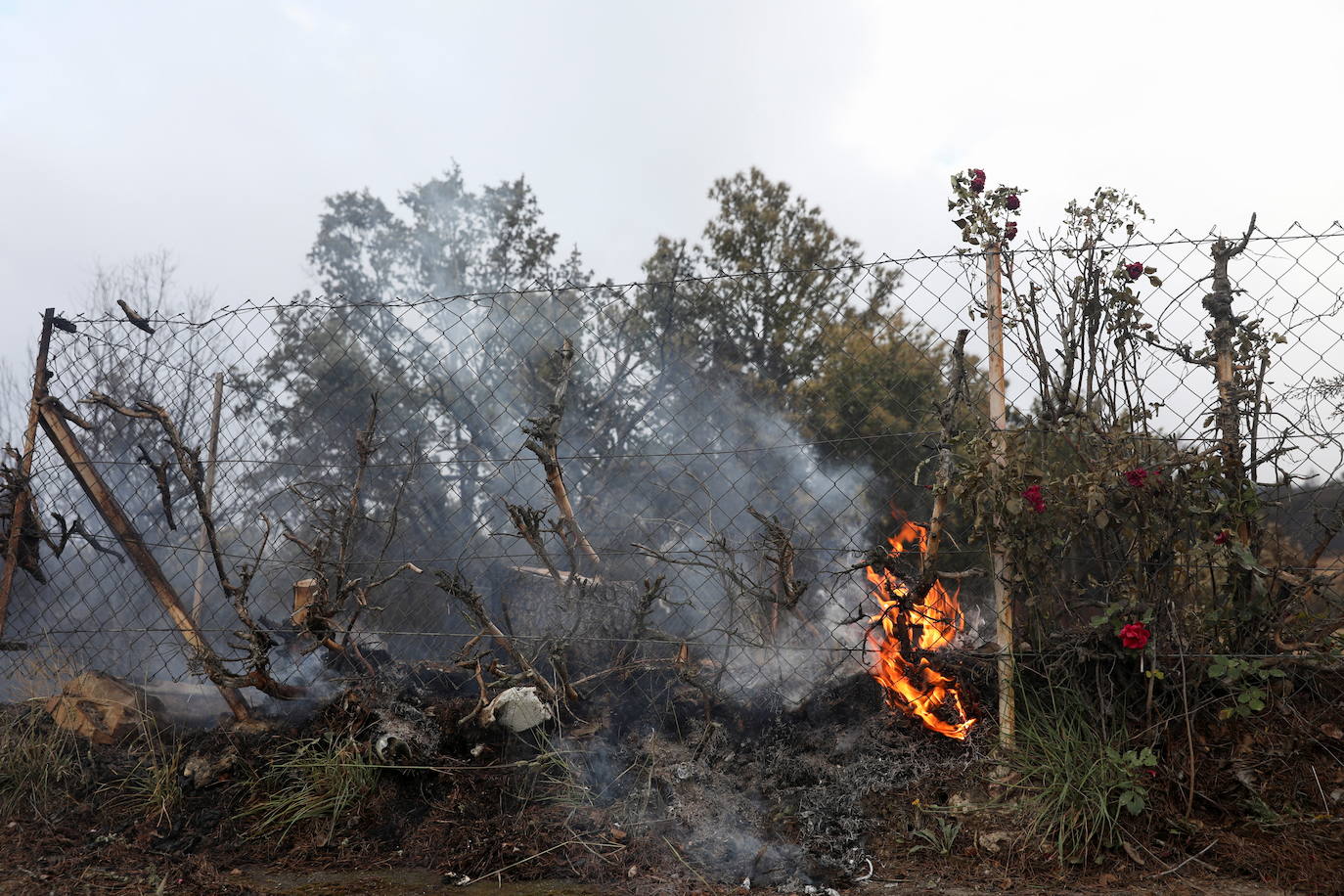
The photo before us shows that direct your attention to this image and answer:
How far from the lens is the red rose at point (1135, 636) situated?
9.04ft

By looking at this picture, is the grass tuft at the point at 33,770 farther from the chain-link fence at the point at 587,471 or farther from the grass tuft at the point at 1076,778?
the grass tuft at the point at 1076,778

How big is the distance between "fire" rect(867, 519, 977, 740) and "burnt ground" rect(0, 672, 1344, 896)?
0.09 metres

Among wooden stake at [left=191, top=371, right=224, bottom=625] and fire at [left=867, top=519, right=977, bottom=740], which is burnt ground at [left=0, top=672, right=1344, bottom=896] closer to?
fire at [left=867, top=519, right=977, bottom=740]

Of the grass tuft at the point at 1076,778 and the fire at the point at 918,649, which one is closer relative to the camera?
the grass tuft at the point at 1076,778

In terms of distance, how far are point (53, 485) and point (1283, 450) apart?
17.2ft

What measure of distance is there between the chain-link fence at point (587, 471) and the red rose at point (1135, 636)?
0.58 meters

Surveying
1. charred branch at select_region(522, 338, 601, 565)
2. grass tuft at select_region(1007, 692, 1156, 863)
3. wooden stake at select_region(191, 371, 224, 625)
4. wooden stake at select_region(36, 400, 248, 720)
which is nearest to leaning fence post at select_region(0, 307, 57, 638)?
wooden stake at select_region(36, 400, 248, 720)

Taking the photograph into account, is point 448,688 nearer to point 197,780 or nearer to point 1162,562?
point 197,780

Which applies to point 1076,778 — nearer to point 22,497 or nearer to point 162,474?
point 162,474

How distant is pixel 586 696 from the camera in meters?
3.61

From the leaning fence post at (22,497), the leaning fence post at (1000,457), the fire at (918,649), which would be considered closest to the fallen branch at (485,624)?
the fire at (918,649)

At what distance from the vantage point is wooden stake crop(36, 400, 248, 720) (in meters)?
3.76

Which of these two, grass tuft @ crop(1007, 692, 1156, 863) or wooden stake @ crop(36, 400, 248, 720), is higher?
wooden stake @ crop(36, 400, 248, 720)

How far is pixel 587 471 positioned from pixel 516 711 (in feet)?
5.06
